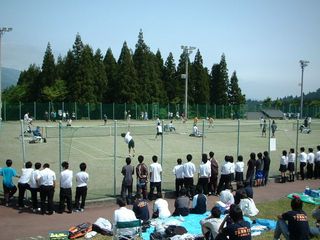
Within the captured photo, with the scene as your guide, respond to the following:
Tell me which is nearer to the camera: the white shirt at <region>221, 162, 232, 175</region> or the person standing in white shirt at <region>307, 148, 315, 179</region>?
the white shirt at <region>221, 162, 232, 175</region>

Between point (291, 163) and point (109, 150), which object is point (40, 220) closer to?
point (291, 163)

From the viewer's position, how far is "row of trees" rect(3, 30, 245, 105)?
2611 inches

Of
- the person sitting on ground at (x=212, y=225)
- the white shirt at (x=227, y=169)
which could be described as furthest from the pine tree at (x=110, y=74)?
the person sitting on ground at (x=212, y=225)

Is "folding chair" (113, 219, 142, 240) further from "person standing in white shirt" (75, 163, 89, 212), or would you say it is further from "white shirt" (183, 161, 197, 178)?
"white shirt" (183, 161, 197, 178)

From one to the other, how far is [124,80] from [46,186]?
57073 millimetres

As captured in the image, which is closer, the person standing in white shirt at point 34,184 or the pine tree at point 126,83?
the person standing in white shirt at point 34,184

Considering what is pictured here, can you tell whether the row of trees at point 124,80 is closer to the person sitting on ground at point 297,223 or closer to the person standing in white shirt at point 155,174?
the person standing in white shirt at point 155,174

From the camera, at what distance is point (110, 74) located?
239ft

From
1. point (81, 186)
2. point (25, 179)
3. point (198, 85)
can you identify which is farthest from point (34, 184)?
point (198, 85)

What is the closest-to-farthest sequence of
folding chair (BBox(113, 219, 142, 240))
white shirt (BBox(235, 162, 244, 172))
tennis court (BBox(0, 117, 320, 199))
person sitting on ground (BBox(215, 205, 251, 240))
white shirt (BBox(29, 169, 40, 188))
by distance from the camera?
1. person sitting on ground (BBox(215, 205, 251, 240))
2. folding chair (BBox(113, 219, 142, 240))
3. white shirt (BBox(29, 169, 40, 188))
4. white shirt (BBox(235, 162, 244, 172))
5. tennis court (BBox(0, 117, 320, 199))

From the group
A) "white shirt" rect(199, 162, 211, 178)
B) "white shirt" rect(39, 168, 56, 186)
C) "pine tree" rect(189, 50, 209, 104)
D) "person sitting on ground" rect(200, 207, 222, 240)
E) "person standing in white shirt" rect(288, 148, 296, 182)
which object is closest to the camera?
"person sitting on ground" rect(200, 207, 222, 240)

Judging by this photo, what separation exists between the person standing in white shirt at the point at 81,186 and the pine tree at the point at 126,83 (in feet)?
184

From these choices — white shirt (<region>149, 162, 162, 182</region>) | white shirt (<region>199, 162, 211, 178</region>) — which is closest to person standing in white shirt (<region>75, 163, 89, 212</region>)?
white shirt (<region>149, 162, 162, 182</region>)

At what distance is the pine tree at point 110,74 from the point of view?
71.2 meters
